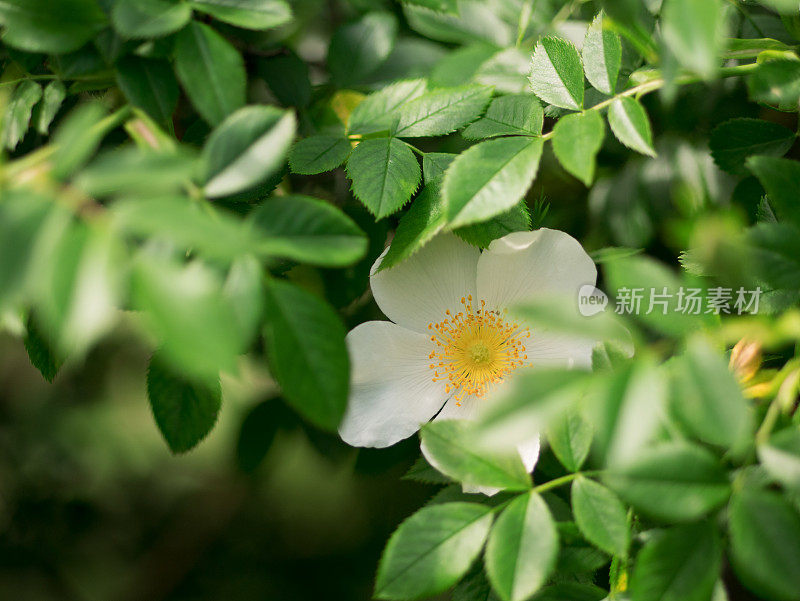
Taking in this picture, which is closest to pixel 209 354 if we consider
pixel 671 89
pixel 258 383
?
pixel 671 89

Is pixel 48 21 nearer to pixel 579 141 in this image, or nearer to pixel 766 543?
pixel 579 141

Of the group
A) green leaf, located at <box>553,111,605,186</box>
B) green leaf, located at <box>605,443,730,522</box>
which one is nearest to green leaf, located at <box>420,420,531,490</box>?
green leaf, located at <box>605,443,730,522</box>

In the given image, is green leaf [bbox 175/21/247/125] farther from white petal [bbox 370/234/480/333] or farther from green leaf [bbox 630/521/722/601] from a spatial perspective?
green leaf [bbox 630/521/722/601]

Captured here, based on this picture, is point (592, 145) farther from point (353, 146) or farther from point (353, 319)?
point (353, 319)

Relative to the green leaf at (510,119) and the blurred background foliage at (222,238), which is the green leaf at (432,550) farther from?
the green leaf at (510,119)

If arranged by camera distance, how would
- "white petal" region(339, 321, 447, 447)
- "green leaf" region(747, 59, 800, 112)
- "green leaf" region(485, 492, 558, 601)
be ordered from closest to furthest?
"green leaf" region(485, 492, 558, 601) < "green leaf" region(747, 59, 800, 112) < "white petal" region(339, 321, 447, 447)

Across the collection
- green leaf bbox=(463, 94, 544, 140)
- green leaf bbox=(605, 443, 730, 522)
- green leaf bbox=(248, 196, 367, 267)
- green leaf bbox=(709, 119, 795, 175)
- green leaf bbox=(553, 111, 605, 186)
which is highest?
green leaf bbox=(248, 196, 367, 267)

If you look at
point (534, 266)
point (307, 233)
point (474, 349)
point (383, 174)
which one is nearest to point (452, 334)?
point (474, 349)
